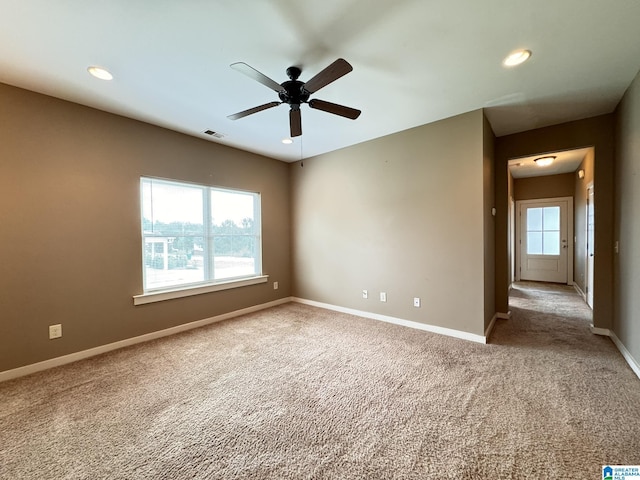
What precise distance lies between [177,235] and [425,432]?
11.5ft

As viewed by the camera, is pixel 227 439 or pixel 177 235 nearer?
pixel 227 439

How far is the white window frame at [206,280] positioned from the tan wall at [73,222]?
82 mm

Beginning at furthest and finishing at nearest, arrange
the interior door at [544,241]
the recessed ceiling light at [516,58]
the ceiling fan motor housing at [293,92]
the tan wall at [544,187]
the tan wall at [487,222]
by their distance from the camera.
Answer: the interior door at [544,241], the tan wall at [544,187], the tan wall at [487,222], the ceiling fan motor housing at [293,92], the recessed ceiling light at [516,58]

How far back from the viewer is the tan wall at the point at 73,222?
95.3 inches

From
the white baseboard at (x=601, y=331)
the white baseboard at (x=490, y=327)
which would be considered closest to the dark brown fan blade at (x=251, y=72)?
the white baseboard at (x=490, y=327)

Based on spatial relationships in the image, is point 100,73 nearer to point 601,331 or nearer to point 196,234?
point 196,234

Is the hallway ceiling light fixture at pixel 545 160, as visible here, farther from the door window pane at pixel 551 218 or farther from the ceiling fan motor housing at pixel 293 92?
the ceiling fan motor housing at pixel 293 92

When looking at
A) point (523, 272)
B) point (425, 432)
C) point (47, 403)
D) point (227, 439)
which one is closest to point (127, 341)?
point (47, 403)

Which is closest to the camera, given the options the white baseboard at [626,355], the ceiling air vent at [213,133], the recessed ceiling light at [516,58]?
the recessed ceiling light at [516,58]

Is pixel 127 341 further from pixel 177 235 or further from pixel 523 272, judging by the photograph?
pixel 523 272

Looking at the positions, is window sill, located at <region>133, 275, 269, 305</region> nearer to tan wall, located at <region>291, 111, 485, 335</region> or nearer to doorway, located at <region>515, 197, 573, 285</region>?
tan wall, located at <region>291, 111, 485, 335</region>

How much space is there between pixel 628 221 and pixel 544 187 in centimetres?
471

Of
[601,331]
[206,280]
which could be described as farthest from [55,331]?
[601,331]

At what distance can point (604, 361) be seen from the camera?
2543 mm
